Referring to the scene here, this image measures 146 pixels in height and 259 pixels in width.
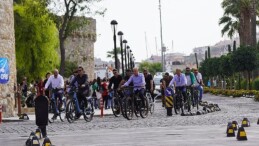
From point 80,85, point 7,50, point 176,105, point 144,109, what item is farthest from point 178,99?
point 7,50

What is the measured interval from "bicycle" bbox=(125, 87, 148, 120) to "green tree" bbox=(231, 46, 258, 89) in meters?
32.1

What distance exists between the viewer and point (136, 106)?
822 inches

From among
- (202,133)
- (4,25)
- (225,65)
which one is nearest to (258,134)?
(202,133)

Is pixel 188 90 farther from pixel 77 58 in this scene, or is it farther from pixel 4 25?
pixel 77 58

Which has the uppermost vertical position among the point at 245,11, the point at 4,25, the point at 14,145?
the point at 245,11

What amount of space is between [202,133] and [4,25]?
1494 cm

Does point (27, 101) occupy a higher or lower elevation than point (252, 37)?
lower

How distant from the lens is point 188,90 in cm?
2431

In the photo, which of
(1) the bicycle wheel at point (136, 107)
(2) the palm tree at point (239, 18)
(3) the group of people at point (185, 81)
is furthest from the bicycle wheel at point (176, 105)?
(2) the palm tree at point (239, 18)

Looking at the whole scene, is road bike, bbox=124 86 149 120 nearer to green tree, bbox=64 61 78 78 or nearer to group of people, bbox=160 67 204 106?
group of people, bbox=160 67 204 106

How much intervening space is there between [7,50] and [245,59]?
1166 inches

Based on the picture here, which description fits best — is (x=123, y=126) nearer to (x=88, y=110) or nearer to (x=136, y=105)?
(x=88, y=110)

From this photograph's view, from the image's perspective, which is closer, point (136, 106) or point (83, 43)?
point (136, 106)

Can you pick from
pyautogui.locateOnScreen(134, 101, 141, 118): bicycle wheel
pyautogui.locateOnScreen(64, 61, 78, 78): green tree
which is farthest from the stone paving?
pyautogui.locateOnScreen(64, 61, 78, 78): green tree
